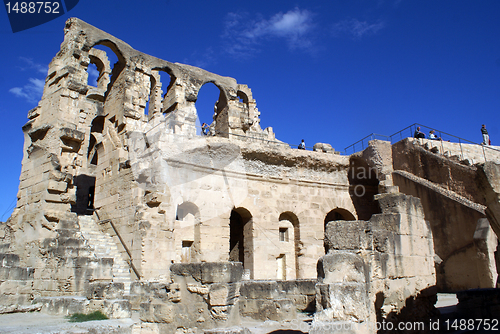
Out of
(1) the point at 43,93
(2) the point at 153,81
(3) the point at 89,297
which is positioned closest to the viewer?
(3) the point at 89,297

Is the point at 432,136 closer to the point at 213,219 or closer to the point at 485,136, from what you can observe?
the point at 485,136

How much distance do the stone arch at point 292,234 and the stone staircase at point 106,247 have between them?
564 centimetres

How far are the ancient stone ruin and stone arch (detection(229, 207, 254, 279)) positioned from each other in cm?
6

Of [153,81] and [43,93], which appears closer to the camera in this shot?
[43,93]

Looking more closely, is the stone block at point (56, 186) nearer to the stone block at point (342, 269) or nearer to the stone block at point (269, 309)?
the stone block at point (269, 309)

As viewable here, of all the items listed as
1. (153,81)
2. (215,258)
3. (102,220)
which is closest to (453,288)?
(215,258)

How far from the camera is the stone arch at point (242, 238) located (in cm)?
1252

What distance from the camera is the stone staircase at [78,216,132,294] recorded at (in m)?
9.60

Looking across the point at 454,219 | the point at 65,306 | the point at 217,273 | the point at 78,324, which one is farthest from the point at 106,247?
the point at 454,219

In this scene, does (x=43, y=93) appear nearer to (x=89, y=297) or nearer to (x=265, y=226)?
(x=89, y=297)

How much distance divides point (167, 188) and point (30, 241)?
357cm

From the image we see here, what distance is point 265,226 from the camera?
42.3 feet

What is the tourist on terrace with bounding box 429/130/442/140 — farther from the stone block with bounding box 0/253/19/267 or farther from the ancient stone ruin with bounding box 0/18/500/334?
the stone block with bounding box 0/253/19/267

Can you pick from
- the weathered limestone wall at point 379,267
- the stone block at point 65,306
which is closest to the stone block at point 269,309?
the weathered limestone wall at point 379,267
